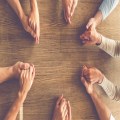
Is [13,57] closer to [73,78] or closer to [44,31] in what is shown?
[44,31]

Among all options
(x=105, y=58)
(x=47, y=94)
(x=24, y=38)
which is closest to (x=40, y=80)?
(x=47, y=94)

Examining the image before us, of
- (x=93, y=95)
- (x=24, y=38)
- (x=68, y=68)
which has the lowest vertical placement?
(x=93, y=95)

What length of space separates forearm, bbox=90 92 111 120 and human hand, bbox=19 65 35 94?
0.96 feet

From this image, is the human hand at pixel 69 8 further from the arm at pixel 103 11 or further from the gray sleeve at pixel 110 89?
the gray sleeve at pixel 110 89

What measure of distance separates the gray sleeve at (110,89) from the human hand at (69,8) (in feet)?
0.98

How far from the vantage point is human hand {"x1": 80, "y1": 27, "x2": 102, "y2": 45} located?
1.33 m

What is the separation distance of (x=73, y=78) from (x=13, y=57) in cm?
27

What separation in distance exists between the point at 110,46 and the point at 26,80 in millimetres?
402

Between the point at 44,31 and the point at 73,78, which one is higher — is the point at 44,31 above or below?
above

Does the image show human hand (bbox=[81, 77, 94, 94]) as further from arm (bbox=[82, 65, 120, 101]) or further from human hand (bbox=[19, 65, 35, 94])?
human hand (bbox=[19, 65, 35, 94])

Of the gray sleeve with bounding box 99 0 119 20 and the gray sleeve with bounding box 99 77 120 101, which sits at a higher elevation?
the gray sleeve with bounding box 99 0 119 20

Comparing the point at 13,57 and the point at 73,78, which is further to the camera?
the point at 73,78

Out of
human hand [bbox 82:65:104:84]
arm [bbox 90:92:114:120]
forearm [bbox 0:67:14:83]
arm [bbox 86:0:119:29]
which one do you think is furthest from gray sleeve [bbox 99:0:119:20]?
forearm [bbox 0:67:14:83]

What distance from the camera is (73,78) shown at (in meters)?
1.34
